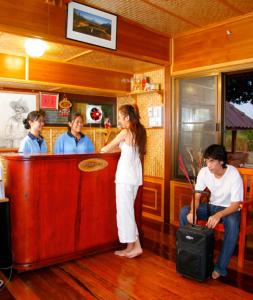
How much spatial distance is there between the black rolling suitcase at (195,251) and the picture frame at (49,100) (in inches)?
117

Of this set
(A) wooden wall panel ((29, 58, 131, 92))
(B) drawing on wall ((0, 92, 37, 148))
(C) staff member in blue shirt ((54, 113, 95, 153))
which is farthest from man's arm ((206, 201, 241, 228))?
(B) drawing on wall ((0, 92, 37, 148))

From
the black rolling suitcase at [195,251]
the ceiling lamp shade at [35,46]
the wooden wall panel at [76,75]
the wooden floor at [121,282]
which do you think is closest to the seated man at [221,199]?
the black rolling suitcase at [195,251]

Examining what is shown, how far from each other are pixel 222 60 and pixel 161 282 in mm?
2622

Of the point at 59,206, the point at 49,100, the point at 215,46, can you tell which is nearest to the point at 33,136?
the point at 59,206

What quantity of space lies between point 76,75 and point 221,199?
281 centimetres

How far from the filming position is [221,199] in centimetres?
288

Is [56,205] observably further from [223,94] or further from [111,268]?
[223,94]

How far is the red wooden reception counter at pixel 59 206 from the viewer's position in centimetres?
264

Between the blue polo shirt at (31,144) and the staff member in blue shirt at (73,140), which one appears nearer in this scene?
the blue polo shirt at (31,144)

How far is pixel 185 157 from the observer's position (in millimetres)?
4316

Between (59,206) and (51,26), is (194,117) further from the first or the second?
(59,206)

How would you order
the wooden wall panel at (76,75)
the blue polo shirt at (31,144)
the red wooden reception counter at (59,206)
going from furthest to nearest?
the wooden wall panel at (76,75), the blue polo shirt at (31,144), the red wooden reception counter at (59,206)

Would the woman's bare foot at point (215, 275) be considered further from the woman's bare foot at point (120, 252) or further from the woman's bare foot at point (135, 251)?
the woman's bare foot at point (120, 252)

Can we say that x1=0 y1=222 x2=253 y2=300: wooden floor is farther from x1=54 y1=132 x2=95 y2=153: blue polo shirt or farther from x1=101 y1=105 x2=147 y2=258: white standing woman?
x1=54 y1=132 x2=95 y2=153: blue polo shirt
